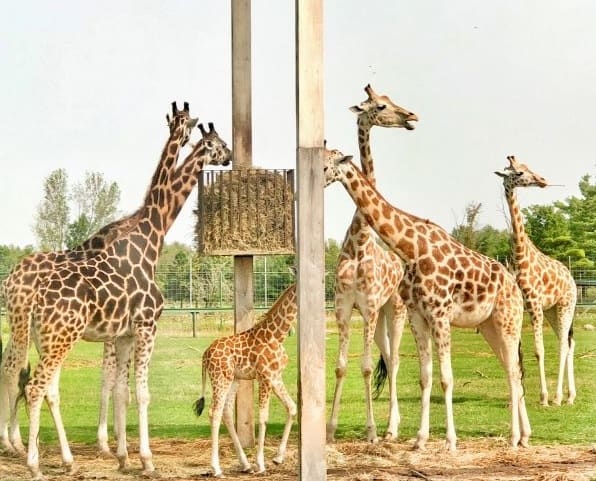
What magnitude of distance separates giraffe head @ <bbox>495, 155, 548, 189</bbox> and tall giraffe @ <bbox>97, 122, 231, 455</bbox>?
2924 millimetres

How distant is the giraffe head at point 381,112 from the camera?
850 centimetres

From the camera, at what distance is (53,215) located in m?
10.5

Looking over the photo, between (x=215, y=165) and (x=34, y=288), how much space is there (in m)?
1.80

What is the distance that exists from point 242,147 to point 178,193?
2.59 feet

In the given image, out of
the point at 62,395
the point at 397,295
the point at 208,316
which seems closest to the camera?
the point at 397,295

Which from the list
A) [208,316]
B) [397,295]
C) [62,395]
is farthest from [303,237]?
[208,316]

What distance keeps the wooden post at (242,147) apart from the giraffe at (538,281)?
2.63 meters

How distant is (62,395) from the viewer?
10836mm

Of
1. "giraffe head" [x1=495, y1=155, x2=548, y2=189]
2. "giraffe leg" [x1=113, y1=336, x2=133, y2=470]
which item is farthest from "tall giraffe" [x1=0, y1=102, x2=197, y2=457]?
"giraffe head" [x1=495, y1=155, x2=548, y2=189]

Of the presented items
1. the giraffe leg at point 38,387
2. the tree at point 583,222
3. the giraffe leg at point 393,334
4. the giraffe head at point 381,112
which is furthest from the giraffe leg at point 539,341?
the tree at point 583,222

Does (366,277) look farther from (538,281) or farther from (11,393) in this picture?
(11,393)

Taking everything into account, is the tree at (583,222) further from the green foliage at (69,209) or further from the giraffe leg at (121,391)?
the giraffe leg at (121,391)

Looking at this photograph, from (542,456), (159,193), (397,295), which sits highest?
(159,193)

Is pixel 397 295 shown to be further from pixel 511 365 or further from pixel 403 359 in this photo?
pixel 403 359
